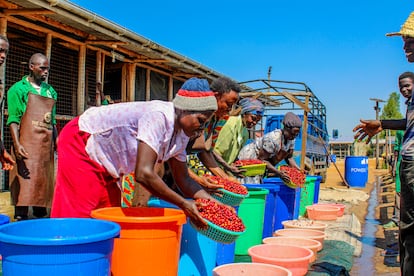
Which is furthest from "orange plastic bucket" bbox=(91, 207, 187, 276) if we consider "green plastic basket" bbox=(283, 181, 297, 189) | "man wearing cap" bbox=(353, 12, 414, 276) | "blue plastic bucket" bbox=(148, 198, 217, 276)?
"green plastic basket" bbox=(283, 181, 297, 189)

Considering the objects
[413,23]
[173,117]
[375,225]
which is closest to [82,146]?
[173,117]

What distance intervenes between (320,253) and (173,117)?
3.03 meters

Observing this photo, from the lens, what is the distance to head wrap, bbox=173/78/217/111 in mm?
2152

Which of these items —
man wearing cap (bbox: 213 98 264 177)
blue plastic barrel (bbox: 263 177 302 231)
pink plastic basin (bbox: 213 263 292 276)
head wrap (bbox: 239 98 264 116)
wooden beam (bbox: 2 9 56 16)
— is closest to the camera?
pink plastic basin (bbox: 213 263 292 276)

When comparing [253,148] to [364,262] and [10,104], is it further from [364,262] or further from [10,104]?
[10,104]

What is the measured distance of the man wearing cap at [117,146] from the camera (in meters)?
2.16

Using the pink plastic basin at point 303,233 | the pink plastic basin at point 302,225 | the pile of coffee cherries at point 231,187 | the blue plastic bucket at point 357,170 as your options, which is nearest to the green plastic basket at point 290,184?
the pink plastic basin at point 302,225

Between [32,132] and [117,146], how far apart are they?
85.6 inches

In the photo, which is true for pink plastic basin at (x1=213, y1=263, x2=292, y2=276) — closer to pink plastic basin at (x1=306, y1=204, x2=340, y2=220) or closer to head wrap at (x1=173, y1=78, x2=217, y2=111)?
head wrap at (x1=173, y1=78, x2=217, y2=111)

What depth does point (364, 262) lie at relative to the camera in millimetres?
4758

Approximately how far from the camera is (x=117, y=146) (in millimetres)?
2363

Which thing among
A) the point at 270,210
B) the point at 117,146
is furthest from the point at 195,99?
the point at 270,210

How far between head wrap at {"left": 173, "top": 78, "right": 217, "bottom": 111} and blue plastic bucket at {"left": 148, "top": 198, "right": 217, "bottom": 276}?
0.84 m

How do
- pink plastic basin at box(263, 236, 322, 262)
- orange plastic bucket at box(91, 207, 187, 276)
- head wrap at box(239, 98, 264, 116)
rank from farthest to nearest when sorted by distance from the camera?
head wrap at box(239, 98, 264, 116)
pink plastic basin at box(263, 236, 322, 262)
orange plastic bucket at box(91, 207, 187, 276)
